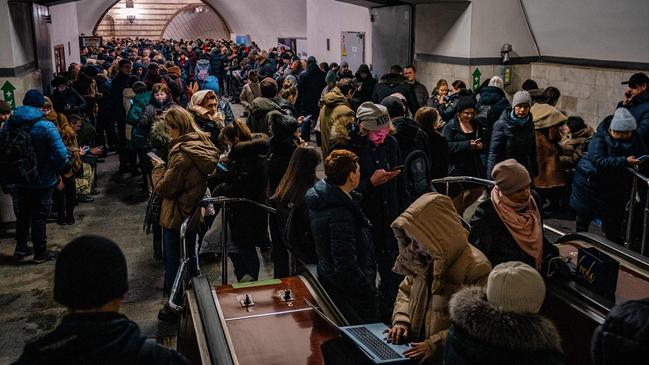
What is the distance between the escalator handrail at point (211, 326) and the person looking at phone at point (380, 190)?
1.49 metres

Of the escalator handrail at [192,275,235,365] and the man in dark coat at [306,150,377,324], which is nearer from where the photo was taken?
the escalator handrail at [192,275,235,365]

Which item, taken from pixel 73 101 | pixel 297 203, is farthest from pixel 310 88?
pixel 297 203

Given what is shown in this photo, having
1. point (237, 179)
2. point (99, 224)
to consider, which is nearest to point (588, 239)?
point (237, 179)

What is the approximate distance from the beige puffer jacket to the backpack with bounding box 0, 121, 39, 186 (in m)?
4.81

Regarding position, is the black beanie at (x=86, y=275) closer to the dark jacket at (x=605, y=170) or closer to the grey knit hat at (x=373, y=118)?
the grey knit hat at (x=373, y=118)

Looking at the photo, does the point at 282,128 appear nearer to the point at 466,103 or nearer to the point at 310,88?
the point at 466,103

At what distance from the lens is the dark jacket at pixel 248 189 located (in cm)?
591

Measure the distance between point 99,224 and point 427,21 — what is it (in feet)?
23.1

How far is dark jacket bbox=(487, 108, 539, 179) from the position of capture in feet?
23.9

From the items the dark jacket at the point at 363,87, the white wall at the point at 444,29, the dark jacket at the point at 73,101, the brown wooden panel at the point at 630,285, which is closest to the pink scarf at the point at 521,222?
the brown wooden panel at the point at 630,285

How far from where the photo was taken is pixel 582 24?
10.4 meters

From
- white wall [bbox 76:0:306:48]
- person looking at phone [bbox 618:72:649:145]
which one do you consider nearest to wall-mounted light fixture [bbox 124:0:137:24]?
white wall [bbox 76:0:306:48]

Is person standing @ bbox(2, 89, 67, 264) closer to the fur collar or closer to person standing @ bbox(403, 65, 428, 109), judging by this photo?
the fur collar

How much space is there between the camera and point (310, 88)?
13625 mm
